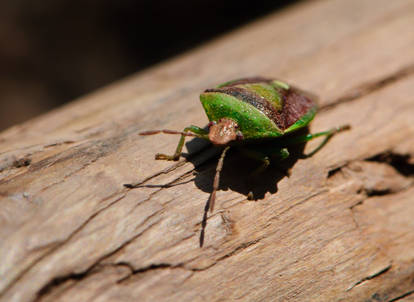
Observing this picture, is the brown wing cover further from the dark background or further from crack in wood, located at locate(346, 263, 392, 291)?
the dark background

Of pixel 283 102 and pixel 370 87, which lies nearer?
pixel 283 102

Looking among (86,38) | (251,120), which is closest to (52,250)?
(251,120)

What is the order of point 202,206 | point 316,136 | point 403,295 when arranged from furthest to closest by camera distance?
1. point 316,136
2. point 403,295
3. point 202,206

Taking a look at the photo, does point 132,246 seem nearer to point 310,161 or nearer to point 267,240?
point 267,240

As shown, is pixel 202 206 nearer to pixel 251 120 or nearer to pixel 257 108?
pixel 251 120

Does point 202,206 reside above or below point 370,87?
below

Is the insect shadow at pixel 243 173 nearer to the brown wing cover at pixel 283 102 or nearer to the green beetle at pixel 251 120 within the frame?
the green beetle at pixel 251 120

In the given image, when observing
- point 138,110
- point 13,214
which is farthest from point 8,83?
point 13,214
